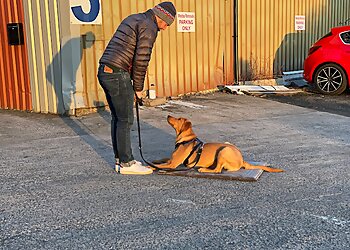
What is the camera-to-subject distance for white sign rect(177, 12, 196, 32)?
398 inches

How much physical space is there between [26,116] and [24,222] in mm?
5240

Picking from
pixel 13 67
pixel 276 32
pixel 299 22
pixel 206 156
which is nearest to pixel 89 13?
pixel 13 67

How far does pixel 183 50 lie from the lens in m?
10.2

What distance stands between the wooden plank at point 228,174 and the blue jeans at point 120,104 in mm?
502

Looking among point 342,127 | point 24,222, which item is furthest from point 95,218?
point 342,127

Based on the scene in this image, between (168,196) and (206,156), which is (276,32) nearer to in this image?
(206,156)

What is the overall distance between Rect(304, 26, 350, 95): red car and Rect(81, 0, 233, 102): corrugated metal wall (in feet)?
7.03

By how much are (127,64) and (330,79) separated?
7.72 meters

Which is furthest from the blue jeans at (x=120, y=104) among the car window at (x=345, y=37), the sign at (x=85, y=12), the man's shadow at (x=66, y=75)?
the car window at (x=345, y=37)

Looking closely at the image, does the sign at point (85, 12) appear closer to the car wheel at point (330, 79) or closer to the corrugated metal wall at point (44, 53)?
the corrugated metal wall at point (44, 53)

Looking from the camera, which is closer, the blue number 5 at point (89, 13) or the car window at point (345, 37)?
the blue number 5 at point (89, 13)

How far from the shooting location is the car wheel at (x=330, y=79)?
1066 cm

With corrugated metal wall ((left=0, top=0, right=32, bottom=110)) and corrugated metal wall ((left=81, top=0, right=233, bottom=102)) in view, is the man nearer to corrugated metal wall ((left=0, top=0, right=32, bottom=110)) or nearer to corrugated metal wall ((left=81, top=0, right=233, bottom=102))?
corrugated metal wall ((left=81, top=0, right=233, bottom=102))

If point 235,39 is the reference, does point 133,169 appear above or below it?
below
